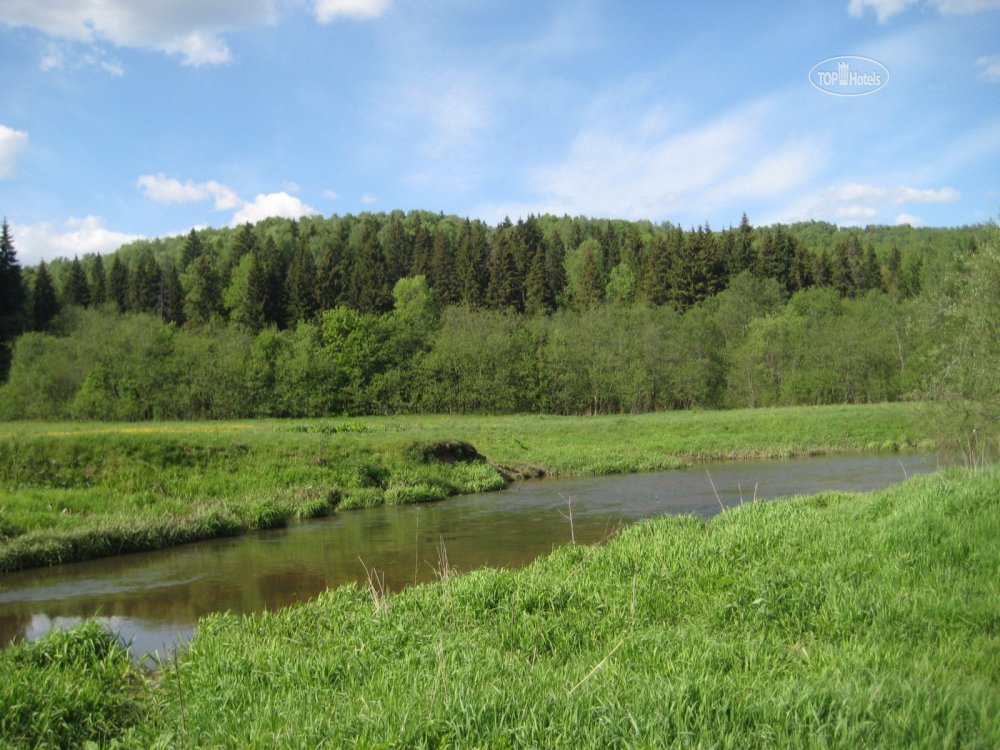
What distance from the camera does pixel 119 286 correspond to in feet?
338

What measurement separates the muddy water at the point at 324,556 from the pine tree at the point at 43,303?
85.5 metres

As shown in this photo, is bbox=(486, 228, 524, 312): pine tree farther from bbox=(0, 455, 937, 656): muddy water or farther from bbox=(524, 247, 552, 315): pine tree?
bbox=(0, 455, 937, 656): muddy water

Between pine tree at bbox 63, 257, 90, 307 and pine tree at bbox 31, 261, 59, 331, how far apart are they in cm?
685

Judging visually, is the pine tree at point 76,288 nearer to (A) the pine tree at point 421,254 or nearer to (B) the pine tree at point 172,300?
(B) the pine tree at point 172,300

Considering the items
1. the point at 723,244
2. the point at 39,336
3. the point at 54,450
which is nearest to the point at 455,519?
the point at 54,450

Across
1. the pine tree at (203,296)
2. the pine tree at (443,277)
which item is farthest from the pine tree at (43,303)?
the pine tree at (443,277)

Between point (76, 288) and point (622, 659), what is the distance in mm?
113384

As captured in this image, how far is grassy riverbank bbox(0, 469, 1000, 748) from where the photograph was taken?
4.81m

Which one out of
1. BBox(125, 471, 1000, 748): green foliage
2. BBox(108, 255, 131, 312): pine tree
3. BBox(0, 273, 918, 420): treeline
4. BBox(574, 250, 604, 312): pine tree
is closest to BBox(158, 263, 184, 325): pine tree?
BBox(108, 255, 131, 312): pine tree

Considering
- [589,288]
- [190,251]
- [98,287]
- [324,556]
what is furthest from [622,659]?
[190,251]

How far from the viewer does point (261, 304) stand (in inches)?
3430

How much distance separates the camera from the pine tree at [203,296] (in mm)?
94188

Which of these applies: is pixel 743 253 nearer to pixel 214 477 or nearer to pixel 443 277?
pixel 443 277

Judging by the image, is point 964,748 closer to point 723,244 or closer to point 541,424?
point 541,424
